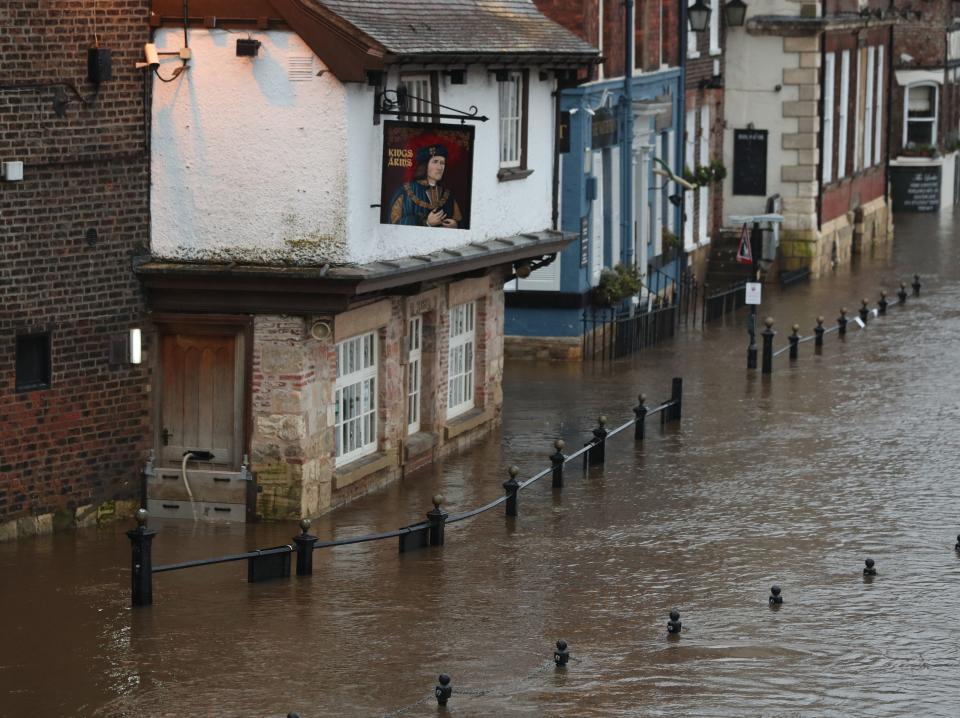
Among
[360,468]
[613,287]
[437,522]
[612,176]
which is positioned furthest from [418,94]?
[612,176]

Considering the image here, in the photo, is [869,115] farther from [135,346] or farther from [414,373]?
[135,346]

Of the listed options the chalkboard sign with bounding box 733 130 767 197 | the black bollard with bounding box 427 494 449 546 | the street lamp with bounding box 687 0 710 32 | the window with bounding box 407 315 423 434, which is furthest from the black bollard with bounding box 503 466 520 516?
the chalkboard sign with bounding box 733 130 767 197

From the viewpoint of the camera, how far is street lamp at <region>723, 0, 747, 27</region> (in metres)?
48.8

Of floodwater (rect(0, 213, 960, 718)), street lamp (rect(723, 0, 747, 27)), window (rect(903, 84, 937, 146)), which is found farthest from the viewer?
A: window (rect(903, 84, 937, 146))

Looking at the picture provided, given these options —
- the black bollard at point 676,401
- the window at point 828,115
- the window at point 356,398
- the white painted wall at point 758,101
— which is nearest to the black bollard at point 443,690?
the window at point 356,398

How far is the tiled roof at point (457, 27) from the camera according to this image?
22.9m

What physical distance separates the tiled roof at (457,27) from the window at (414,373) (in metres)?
3.62

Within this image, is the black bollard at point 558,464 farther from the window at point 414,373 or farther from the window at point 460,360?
the window at point 460,360

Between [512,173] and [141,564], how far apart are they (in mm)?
10004

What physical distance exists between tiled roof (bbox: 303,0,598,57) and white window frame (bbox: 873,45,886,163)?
34120 millimetres

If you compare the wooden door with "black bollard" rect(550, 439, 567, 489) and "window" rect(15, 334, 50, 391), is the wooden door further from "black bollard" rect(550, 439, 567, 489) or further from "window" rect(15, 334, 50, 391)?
"black bollard" rect(550, 439, 567, 489)

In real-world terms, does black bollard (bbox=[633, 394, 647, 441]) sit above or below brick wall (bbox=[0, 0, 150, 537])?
below

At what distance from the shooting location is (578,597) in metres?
19.8

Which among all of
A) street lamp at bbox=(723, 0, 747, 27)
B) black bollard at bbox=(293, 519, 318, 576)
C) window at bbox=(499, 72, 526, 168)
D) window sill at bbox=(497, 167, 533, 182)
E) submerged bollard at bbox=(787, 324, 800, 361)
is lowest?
black bollard at bbox=(293, 519, 318, 576)
